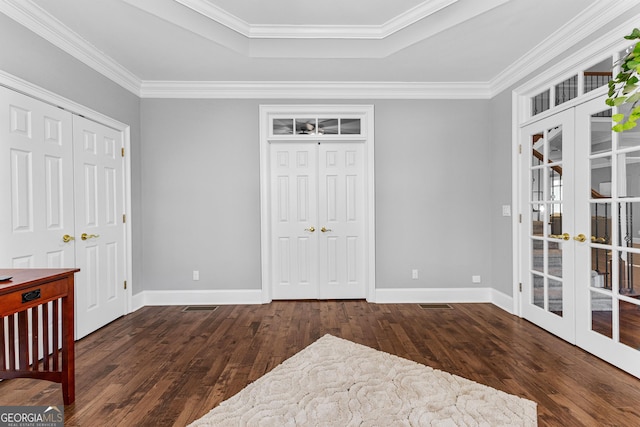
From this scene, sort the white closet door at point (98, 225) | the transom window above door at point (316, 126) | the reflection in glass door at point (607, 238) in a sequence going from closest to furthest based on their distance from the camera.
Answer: the reflection in glass door at point (607, 238) → the white closet door at point (98, 225) → the transom window above door at point (316, 126)

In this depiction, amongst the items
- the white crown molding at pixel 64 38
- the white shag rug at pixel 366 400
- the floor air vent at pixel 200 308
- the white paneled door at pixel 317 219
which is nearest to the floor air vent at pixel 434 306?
the white paneled door at pixel 317 219

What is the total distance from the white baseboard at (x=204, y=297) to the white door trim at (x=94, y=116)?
32 centimetres

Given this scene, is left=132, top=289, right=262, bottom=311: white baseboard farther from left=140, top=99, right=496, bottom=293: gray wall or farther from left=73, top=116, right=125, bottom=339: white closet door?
left=73, top=116, right=125, bottom=339: white closet door

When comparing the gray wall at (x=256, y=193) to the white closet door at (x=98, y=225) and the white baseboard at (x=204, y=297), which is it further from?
the white closet door at (x=98, y=225)

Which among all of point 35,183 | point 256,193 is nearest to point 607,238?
point 256,193

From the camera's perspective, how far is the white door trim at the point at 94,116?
7.98 feet

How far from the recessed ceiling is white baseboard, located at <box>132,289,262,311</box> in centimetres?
256

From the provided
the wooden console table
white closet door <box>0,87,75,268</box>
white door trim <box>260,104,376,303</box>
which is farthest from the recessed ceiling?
the wooden console table

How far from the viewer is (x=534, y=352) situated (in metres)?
2.73

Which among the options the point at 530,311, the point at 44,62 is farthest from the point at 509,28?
the point at 44,62

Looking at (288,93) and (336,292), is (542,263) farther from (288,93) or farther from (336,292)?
(288,93)

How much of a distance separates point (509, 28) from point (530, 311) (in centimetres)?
275

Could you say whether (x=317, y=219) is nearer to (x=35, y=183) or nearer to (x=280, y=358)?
(x=280, y=358)

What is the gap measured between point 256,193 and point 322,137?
3.60ft
